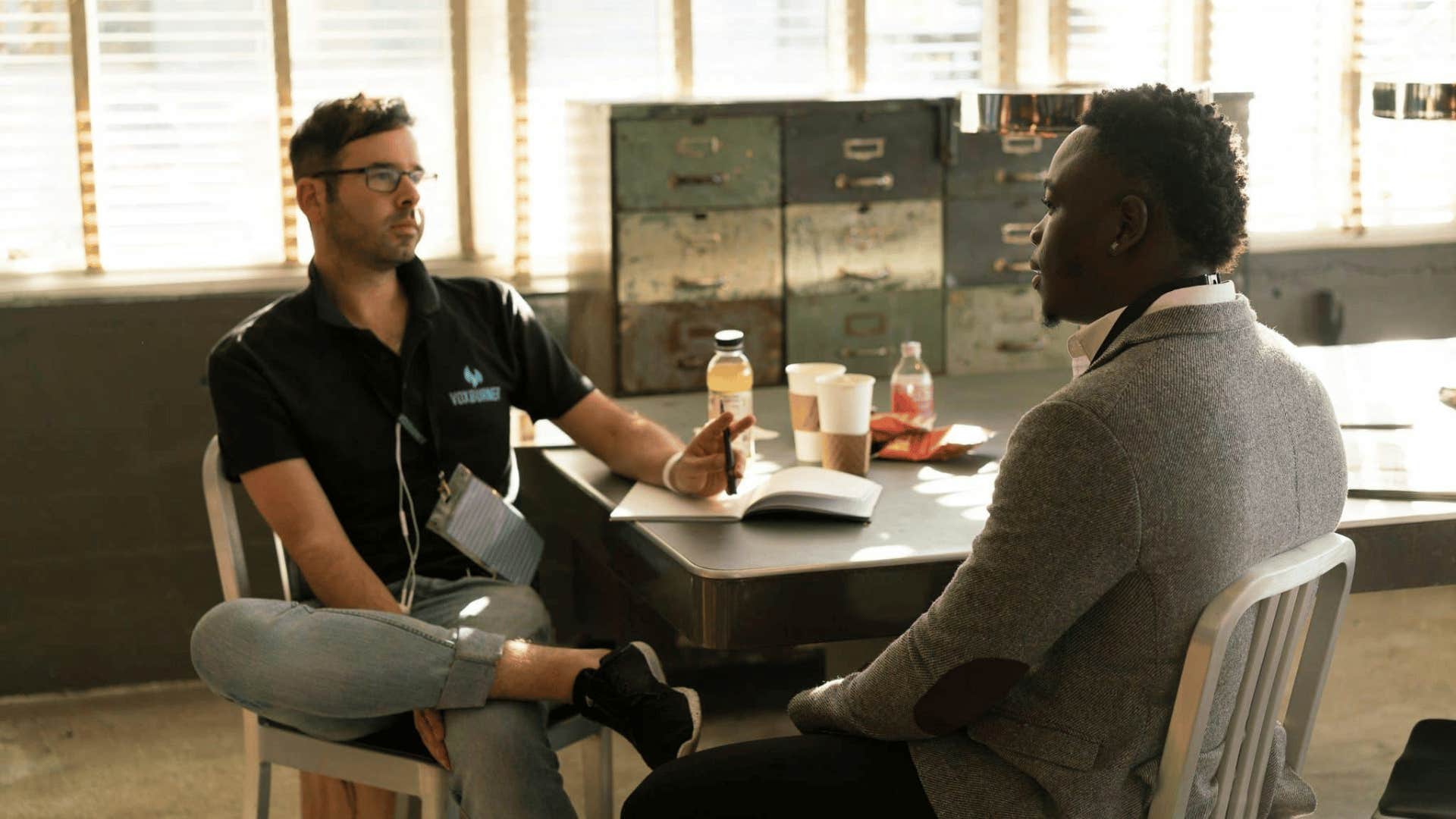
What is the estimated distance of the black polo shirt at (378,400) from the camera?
2.50 m

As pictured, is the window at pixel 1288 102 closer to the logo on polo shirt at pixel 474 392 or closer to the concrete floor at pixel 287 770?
the concrete floor at pixel 287 770

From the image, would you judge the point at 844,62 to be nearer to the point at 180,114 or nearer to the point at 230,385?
the point at 180,114

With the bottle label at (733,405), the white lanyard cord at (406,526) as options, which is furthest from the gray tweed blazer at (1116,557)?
the white lanyard cord at (406,526)

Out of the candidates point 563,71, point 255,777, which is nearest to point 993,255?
point 563,71

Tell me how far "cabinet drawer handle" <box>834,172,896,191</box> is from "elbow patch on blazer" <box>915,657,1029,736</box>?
2.53 meters

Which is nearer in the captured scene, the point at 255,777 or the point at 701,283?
the point at 255,777

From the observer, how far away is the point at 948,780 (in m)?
1.70

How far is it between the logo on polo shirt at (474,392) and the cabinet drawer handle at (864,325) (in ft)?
5.21

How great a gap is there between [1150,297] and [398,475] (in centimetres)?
136

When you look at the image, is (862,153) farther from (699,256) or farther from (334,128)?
(334,128)

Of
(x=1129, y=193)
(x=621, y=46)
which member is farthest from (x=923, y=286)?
(x=1129, y=193)

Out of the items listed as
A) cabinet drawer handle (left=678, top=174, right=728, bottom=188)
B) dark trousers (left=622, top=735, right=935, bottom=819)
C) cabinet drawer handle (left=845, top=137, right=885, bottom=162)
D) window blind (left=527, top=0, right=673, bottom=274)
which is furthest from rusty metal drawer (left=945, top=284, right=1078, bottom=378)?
dark trousers (left=622, top=735, right=935, bottom=819)

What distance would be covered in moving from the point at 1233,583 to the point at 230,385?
1.61 meters

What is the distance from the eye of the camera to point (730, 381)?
8.60ft
